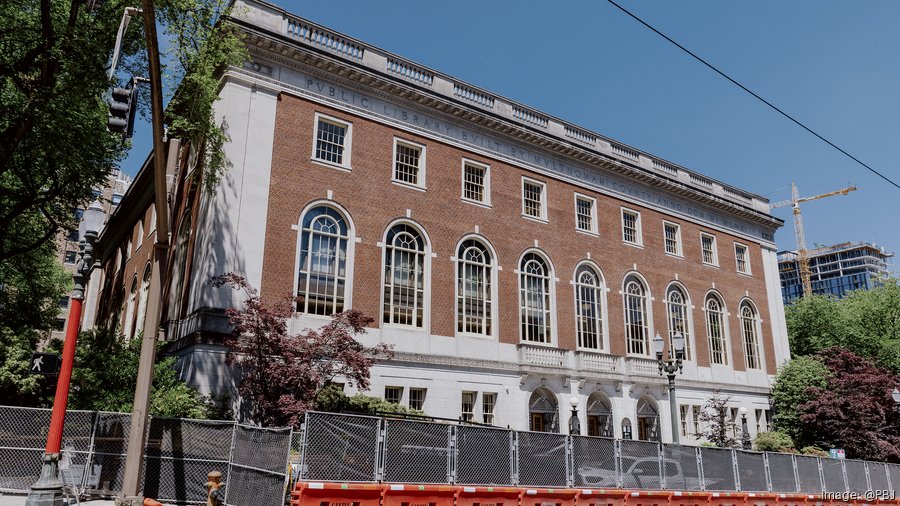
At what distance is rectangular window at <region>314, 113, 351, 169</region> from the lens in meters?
24.8

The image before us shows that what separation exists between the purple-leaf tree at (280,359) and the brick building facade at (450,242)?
5.78ft

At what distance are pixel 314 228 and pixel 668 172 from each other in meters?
23.4

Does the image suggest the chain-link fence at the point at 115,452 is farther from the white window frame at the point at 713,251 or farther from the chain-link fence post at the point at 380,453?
the white window frame at the point at 713,251

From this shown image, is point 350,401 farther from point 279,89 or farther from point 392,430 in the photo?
point 279,89

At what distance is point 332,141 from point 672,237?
21701 millimetres

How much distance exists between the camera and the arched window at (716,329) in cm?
3697

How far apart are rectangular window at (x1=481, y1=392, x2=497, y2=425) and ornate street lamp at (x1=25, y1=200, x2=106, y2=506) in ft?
55.5

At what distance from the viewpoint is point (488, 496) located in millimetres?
12719

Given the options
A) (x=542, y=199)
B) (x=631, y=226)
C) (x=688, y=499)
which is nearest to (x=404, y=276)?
(x=542, y=199)

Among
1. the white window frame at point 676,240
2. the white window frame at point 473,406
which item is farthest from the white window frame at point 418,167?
the white window frame at point 676,240

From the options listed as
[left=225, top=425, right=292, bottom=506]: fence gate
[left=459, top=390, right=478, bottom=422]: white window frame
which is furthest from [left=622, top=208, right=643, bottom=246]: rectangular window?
[left=225, top=425, right=292, bottom=506]: fence gate

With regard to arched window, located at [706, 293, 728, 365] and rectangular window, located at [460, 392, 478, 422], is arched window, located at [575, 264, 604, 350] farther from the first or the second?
arched window, located at [706, 293, 728, 365]

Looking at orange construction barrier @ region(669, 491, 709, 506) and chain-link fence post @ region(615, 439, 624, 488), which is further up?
chain-link fence post @ region(615, 439, 624, 488)

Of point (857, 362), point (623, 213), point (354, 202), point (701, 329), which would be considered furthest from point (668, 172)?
point (354, 202)
